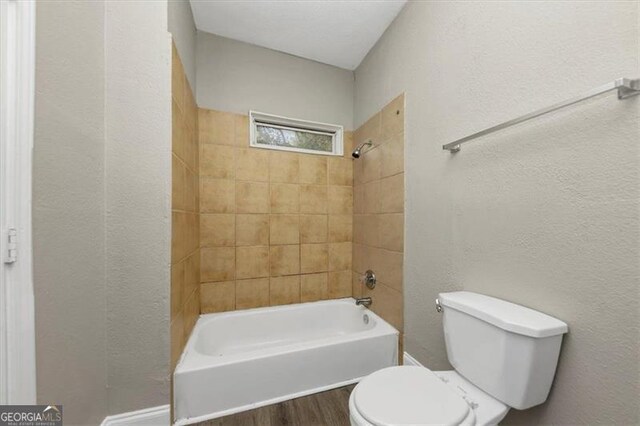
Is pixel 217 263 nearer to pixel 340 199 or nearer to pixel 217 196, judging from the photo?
pixel 217 196

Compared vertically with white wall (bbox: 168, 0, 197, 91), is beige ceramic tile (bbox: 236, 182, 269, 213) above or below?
below

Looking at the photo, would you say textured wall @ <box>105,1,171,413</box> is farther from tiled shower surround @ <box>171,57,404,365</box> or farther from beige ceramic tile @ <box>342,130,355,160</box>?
beige ceramic tile @ <box>342,130,355,160</box>

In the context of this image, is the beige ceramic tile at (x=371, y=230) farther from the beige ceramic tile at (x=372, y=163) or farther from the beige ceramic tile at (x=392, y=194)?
the beige ceramic tile at (x=372, y=163)

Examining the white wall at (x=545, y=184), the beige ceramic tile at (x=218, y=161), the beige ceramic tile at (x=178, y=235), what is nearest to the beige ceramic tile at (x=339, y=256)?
the white wall at (x=545, y=184)

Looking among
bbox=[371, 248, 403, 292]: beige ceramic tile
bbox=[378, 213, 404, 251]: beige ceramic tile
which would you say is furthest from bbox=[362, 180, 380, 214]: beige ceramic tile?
bbox=[371, 248, 403, 292]: beige ceramic tile

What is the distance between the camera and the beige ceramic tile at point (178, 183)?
3.98 feet

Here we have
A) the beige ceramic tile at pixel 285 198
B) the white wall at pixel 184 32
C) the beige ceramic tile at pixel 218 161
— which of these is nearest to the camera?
the white wall at pixel 184 32

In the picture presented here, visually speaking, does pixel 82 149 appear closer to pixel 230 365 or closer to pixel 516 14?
pixel 230 365

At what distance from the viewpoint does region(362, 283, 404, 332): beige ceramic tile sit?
65.1 inches

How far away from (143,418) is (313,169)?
1880mm

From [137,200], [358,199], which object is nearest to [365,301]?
[358,199]

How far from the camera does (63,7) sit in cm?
90

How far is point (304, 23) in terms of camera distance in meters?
1.77

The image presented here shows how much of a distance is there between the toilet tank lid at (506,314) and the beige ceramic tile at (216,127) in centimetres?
182
